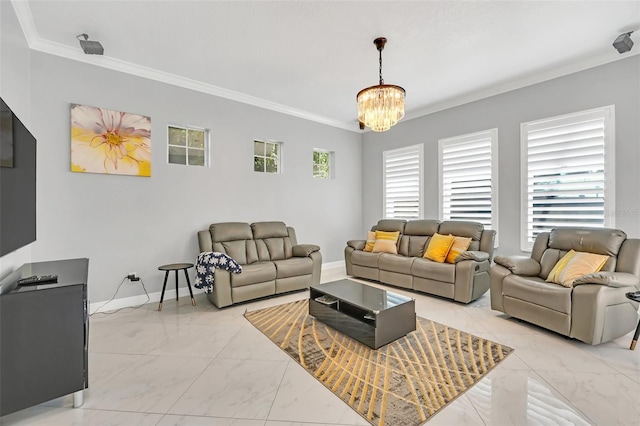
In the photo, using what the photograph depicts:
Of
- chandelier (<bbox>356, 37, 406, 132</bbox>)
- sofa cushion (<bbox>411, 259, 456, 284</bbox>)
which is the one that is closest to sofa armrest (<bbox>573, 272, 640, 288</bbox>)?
sofa cushion (<bbox>411, 259, 456, 284</bbox>)

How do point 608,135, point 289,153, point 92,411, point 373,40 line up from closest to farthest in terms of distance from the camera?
point 92,411 < point 373,40 < point 608,135 < point 289,153

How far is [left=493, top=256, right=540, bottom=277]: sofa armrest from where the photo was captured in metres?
3.25

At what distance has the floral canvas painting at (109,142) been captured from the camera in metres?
3.40

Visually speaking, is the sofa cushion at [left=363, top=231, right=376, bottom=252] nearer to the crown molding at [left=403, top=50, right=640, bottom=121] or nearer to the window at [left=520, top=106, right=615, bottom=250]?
the window at [left=520, top=106, right=615, bottom=250]

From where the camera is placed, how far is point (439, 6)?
2.64 meters

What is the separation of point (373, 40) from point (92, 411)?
12.7 ft

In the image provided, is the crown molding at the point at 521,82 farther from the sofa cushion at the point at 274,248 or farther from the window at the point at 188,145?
the window at the point at 188,145

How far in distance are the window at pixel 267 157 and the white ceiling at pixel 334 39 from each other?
39.4 inches

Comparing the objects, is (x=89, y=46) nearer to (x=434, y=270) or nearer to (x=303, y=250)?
(x=303, y=250)

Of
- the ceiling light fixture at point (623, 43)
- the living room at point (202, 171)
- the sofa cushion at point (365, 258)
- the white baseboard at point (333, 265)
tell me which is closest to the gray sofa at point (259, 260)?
the living room at point (202, 171)

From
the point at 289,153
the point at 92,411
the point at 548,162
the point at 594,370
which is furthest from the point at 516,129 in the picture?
the point at 92,411

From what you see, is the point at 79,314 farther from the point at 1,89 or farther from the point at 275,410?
the point at 1,89

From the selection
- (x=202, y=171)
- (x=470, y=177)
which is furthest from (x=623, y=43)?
(x=202, y=171)

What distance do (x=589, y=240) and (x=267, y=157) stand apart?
4.49 m
